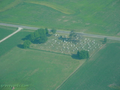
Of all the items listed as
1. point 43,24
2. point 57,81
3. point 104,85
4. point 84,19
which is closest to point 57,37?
point 43,24

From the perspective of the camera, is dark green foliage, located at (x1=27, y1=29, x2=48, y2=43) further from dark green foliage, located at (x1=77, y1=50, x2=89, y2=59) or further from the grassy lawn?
dark green foliage, located at (x1=77, y1=50, x2=89, y2=59)

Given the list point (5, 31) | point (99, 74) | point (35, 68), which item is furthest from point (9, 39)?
point (99, 74)

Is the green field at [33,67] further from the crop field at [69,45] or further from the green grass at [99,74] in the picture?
the green grass at [99,74]

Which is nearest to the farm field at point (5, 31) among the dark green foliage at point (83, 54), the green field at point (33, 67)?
the green field at point (33, 67)

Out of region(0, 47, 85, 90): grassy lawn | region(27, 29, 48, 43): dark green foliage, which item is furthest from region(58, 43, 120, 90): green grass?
region(27, 29, 48, 43): dark green foliage

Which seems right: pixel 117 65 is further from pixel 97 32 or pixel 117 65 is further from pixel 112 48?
pixel 97 32

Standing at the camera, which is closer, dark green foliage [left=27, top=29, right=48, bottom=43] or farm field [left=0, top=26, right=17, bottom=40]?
dark green foliage [left=27, top=29, right=48, bottom=43]
